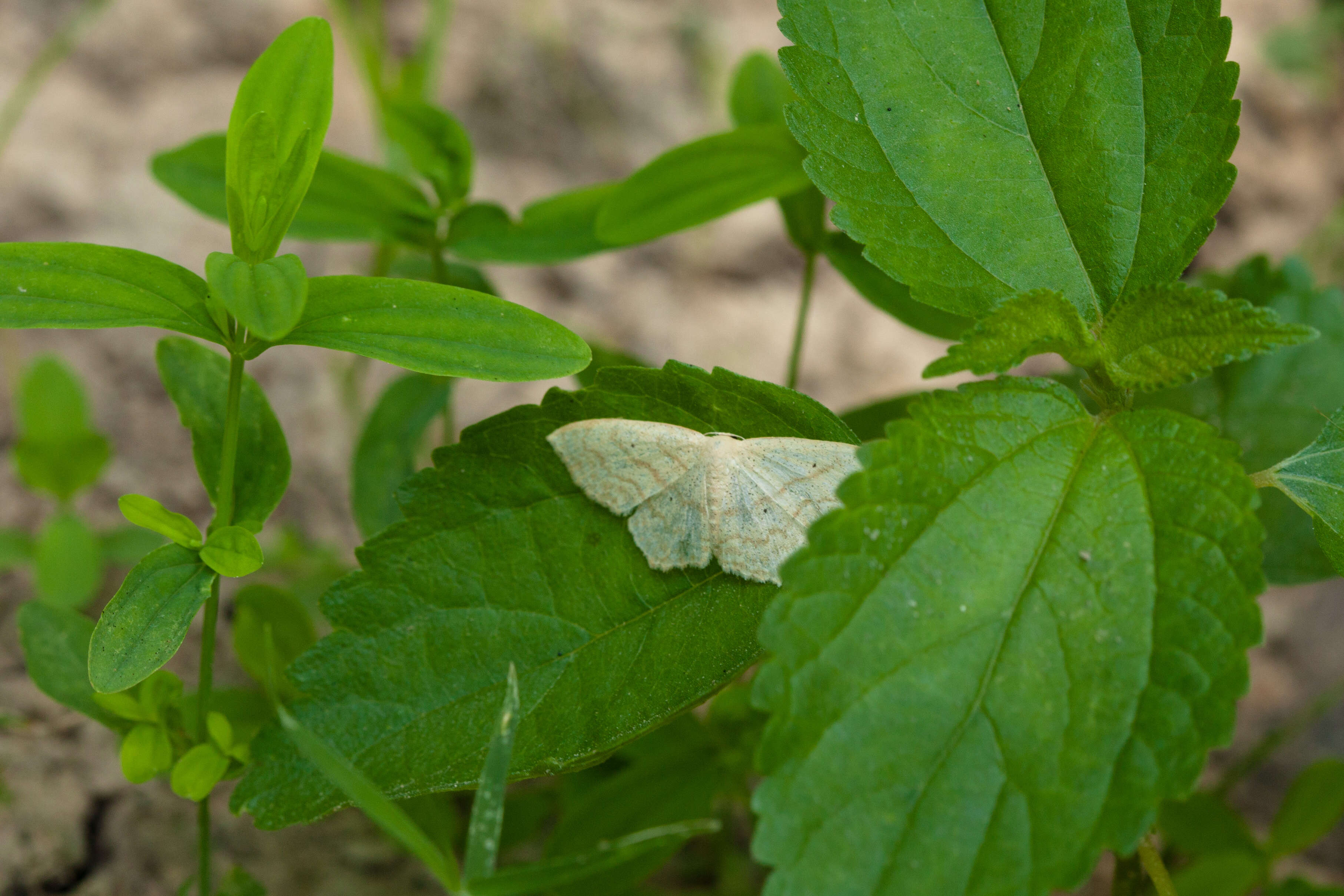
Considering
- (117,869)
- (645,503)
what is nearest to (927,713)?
(645,503)

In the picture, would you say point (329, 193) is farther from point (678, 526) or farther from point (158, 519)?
point (678, 526)

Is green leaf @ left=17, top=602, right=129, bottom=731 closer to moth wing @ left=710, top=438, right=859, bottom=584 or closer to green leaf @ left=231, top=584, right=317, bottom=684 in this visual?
green leaf @ left=231, top=584, right=317, bottom=684

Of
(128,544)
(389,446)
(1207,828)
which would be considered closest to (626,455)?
(389,446)

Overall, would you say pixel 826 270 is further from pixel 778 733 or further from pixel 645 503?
pixel 778 733

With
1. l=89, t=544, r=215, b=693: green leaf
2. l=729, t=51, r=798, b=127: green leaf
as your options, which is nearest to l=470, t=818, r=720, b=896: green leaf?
l=89, t=544, r=215, b=693: green leaf

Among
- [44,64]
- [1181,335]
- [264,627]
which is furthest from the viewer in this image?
[44,64]

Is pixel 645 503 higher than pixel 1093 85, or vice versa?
pixel 1093 85
